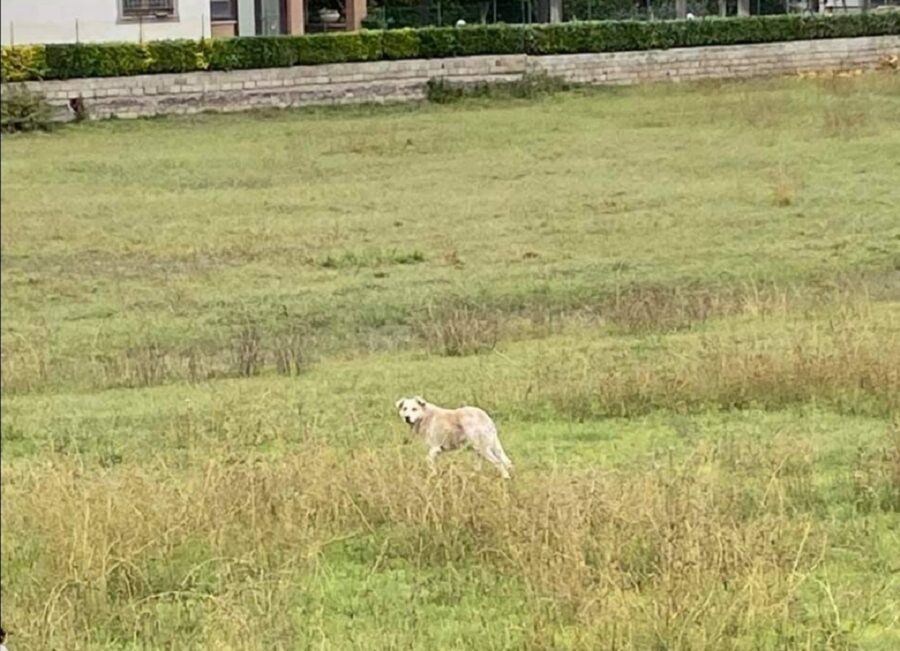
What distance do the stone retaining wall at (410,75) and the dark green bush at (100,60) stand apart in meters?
0.10

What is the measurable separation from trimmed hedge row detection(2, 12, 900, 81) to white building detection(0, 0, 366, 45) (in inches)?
11.3

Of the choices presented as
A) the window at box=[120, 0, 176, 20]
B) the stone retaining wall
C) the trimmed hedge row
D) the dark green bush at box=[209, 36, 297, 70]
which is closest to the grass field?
the stone retaining wall

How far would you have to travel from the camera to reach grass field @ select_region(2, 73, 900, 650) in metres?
3.10

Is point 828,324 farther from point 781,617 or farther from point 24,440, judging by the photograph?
point 781,617

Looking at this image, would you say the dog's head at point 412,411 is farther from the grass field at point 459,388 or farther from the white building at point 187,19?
the white building at point 187,19

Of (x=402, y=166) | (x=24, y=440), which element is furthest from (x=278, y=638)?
(x=402, y=166)

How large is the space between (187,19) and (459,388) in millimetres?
12376

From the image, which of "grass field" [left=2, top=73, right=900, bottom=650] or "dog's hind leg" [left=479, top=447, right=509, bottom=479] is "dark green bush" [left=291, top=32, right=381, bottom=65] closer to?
Answer: "grass field" [left=2, top=73, right=900, bottom=650]

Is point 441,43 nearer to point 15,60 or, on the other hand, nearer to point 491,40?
point 491,40

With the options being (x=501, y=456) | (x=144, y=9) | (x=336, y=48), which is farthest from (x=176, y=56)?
(x=501, y=456)

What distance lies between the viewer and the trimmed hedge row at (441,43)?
1642 centimetres

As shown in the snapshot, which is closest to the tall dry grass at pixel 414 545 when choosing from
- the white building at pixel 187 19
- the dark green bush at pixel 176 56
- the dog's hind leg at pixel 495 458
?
the dog's hind leg at pixel 495 458

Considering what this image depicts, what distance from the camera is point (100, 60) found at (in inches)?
639

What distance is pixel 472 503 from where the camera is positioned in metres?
3.60
